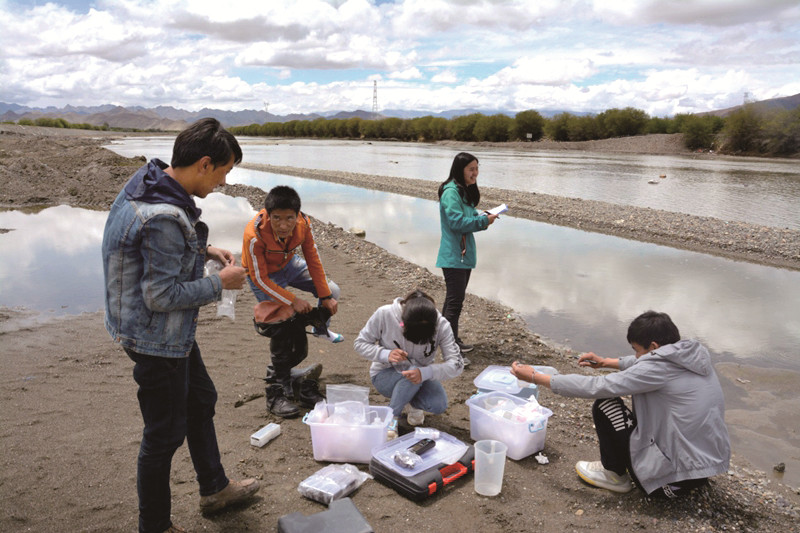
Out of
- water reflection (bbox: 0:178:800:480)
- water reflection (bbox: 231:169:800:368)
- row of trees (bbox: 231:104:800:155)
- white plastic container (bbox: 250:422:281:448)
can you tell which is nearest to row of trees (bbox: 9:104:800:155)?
row of trees (bbox: 231:104:800:155)

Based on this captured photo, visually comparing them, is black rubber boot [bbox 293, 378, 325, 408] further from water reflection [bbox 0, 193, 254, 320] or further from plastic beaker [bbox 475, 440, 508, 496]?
water reflection [bbox 0, 193, 254, 320]

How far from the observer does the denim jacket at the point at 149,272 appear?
199 cm

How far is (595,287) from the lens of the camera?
26.1 ft

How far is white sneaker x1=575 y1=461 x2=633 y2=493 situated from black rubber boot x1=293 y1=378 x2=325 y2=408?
1903 millimetres

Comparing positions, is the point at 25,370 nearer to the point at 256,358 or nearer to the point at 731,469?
the point at 256,358

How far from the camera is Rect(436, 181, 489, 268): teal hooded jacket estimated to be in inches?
191

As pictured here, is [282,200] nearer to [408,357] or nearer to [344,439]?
[408,357]

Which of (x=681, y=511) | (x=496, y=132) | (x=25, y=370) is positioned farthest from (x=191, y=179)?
(x=496, y=132)

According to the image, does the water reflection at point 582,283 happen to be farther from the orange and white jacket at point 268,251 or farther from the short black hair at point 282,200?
the short black hair at point 282,200

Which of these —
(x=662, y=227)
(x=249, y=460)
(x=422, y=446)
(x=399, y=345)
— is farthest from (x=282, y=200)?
(x=662, y=227)

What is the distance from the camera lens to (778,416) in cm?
439

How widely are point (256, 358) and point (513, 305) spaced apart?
11.8 feet

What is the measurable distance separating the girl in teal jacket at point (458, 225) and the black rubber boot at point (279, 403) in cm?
176

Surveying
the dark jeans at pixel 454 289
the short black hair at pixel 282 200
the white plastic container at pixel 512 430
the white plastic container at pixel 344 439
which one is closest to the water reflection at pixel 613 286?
the dark jeans at pixel 454 289
